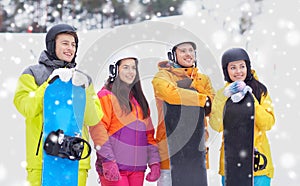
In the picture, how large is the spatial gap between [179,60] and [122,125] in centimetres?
75

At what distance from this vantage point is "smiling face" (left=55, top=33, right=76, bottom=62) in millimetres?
3436

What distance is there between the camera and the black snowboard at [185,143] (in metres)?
3.67

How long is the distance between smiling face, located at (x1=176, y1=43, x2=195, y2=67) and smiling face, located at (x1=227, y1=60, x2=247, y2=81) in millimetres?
330

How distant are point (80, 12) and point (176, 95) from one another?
449 inches

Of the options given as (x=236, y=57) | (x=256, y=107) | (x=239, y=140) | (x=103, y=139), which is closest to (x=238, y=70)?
(x=236, y=57)

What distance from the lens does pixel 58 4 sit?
14.1 m

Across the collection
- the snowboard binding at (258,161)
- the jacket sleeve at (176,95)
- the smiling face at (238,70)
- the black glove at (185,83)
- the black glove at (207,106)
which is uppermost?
the smiling face at (238,70)

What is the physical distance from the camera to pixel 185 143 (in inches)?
145

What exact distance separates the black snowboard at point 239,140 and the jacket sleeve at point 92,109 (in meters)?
1.08

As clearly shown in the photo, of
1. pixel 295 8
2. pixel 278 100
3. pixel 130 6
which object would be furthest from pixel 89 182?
pixel 130 6

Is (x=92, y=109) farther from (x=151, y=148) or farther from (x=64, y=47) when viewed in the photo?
(x=151, y=148)

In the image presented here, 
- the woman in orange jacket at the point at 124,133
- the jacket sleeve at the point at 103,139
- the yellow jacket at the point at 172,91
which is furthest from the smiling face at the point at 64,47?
the yellow jacket at the point at 172,91

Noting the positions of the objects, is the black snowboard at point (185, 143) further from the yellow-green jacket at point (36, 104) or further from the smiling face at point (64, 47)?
the smiling face at point (64, 47)

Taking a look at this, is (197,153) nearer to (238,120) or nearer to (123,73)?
(238,120)
